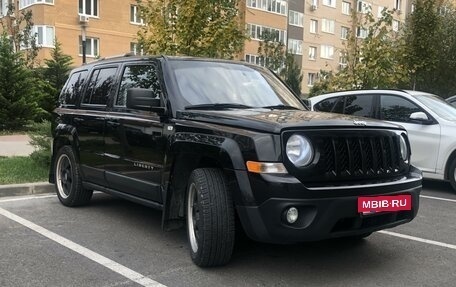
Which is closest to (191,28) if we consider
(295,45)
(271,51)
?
(271,51)

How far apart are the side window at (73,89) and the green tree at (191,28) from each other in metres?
3.71

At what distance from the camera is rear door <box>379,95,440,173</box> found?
29.0ft

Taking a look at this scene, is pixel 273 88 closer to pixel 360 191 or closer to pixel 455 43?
pixel 360 191

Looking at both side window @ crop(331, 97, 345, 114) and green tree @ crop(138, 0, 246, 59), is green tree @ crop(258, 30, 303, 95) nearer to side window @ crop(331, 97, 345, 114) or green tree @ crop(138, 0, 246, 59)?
green tree @ crop(138, 0, 246, 59)

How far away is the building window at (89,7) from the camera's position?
37.2m

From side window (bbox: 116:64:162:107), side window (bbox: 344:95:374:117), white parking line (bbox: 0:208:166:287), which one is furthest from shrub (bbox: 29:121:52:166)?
side window (bbox: 344:95:374:117)

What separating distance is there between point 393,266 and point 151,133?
263 centimetres

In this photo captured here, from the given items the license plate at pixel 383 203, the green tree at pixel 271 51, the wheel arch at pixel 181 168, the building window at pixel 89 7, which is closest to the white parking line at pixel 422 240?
the license plate at pixel 383 203

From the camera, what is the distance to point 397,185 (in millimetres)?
4586

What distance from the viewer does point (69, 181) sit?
7.22m

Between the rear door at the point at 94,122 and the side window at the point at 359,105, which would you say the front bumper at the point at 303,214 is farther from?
the side window at the point at 359,105

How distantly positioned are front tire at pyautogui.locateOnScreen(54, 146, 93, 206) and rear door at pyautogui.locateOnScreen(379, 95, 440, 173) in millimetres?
5342

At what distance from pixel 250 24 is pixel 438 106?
130 ft

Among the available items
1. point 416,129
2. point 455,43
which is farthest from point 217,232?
point 455,43
